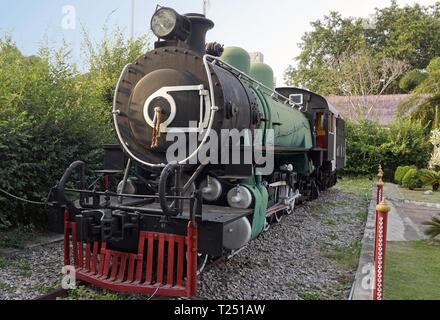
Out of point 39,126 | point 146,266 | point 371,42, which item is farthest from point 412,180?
point 371,42

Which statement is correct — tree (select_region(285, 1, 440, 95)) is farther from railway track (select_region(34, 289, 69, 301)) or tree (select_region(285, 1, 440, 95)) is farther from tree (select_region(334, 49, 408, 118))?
railway track (select_region(34, 289, 69, 301))

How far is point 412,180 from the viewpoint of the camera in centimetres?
1755

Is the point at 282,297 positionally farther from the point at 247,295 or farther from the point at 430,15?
the point at 430,15

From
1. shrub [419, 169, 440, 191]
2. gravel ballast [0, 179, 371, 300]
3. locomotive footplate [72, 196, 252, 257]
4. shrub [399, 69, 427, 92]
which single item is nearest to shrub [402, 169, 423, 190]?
shrub [419, 169, 440, 191]

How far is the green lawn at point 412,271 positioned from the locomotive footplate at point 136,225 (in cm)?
205

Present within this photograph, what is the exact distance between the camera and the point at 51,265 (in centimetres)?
516

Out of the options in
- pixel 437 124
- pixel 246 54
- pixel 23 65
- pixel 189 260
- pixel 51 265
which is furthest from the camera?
pixel 437 124

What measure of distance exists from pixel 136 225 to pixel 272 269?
203 cm

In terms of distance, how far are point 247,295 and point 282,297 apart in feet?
1.24

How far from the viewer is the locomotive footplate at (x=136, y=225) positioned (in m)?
3.81

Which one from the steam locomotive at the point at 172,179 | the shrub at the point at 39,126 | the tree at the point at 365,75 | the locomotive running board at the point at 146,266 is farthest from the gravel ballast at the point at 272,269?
the tree at the point at 365,75

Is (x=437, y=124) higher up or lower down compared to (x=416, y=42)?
lower down

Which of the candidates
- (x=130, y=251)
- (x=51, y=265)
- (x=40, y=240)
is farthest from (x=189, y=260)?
(x=40, y=240)

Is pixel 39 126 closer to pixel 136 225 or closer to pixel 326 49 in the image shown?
pixel 136 225
